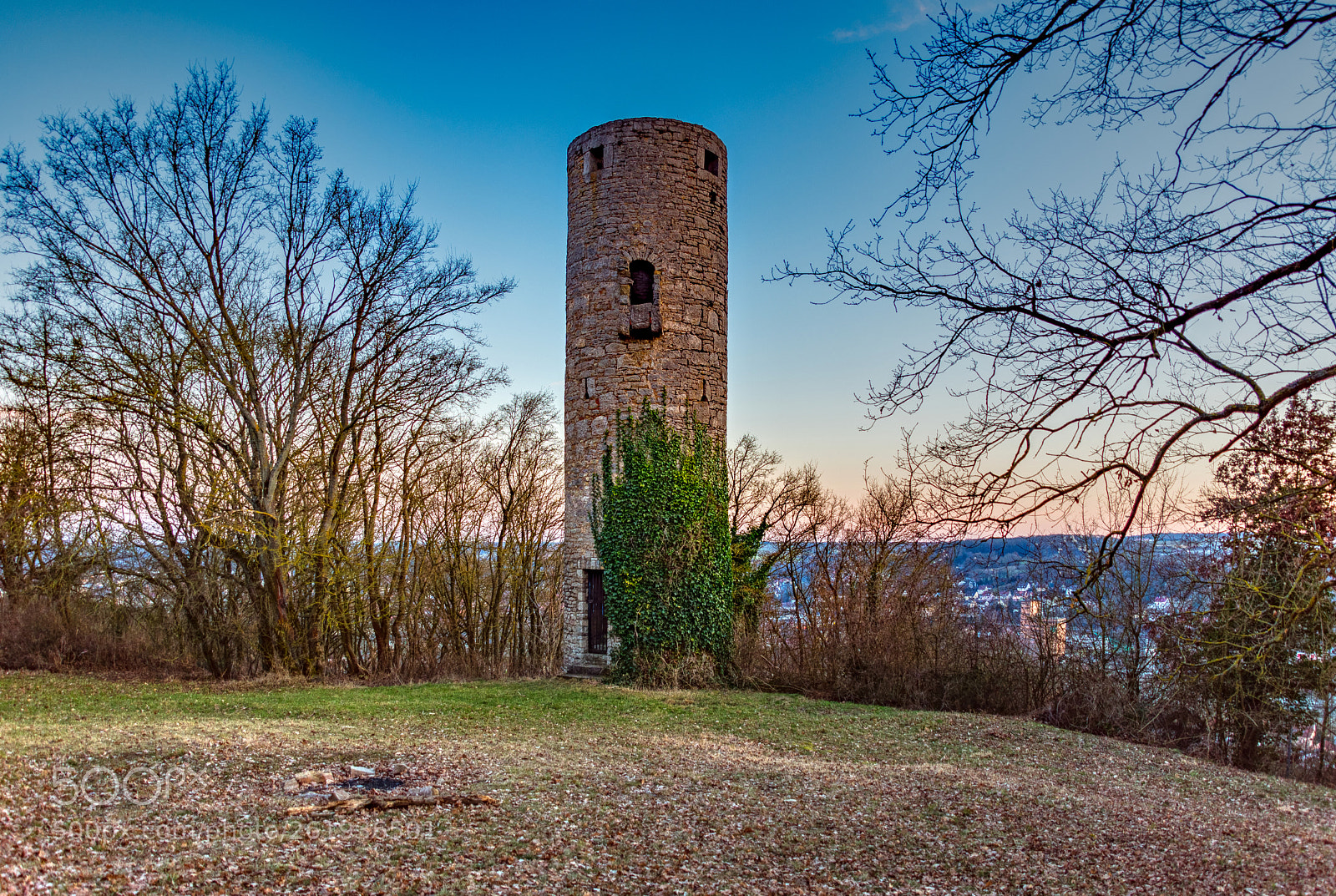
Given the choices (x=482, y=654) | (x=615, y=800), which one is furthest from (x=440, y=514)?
(x=615, y=800)

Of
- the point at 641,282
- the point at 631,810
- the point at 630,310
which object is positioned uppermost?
the point at 641,282

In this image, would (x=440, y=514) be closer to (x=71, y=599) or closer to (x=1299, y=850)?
(x=71, y=599)

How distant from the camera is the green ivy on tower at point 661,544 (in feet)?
40.3

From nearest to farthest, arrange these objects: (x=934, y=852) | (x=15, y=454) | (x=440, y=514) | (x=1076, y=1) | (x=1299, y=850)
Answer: (x=1076, y=1)
(x=934, y=852)
(x=1299, y=850)
(x=15, y=454)
(x=440, y=514)

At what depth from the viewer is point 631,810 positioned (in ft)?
18.5

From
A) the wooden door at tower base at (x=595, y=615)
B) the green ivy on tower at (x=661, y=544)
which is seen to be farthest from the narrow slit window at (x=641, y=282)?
the wooden door at tower base at (x=595, y=615)

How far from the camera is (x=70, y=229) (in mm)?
12500

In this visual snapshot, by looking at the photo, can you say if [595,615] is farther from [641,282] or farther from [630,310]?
[641,282]

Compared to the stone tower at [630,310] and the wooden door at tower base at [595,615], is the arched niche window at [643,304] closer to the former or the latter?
the stone tower at [630,310]

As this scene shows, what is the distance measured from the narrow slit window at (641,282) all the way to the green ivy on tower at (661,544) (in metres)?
1.75

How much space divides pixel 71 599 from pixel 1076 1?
1725 centimetres

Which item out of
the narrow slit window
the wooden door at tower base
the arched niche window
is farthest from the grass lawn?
the narrow slit window

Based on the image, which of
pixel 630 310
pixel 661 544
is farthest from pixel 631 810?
pixel 630 310

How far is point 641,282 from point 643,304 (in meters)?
0.48
